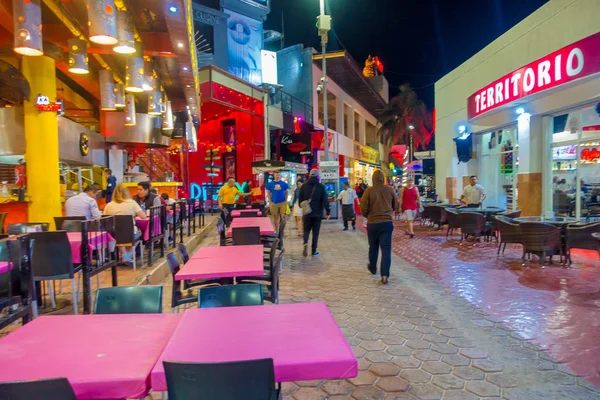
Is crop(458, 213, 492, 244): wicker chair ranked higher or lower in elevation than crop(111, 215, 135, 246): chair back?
lower

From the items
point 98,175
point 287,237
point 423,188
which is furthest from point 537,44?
point 423,188

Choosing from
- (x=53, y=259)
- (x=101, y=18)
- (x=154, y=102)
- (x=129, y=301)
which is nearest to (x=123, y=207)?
(x=53, y=259)

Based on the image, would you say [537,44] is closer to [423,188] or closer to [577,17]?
[577,17]

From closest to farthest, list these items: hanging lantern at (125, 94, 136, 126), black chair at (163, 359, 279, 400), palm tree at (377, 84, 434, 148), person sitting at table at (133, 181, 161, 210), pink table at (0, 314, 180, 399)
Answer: black chair at (163, 359, 279, 400), pink table at (0, 314, 180, 399), person sitting at table at (133, 181, 161, 210), hanging lantern at (125, 94, 136, 126), palm tree at (377, 84, 434, 148)

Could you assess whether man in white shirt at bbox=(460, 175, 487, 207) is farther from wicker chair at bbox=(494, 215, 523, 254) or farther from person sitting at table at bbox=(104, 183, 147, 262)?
person sitting at table at bbox=(104, 183, 147, 262)

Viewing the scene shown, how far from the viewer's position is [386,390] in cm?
363

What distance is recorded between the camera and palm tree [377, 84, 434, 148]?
1679 inches

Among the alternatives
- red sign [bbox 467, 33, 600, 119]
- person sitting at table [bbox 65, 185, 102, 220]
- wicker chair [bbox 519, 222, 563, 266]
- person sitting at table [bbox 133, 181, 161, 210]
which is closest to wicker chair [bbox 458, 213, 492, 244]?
wicker chair [bbox 519, 222, 563, 266]

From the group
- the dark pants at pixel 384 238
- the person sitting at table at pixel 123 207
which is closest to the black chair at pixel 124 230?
the person sitting at table at pixel 123 207

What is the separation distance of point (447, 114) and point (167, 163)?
15162 millimetres

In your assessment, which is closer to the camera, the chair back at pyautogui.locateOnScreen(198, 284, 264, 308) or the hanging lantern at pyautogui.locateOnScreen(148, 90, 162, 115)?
the chair back at pyautogui.locateOnScreen(198, 284, 264, 308)

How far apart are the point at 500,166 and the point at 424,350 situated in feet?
44.1

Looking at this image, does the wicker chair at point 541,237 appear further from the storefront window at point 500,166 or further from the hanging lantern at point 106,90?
the hanging lantern at point 106,90

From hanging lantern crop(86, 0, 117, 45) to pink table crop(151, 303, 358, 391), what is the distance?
425 cm
